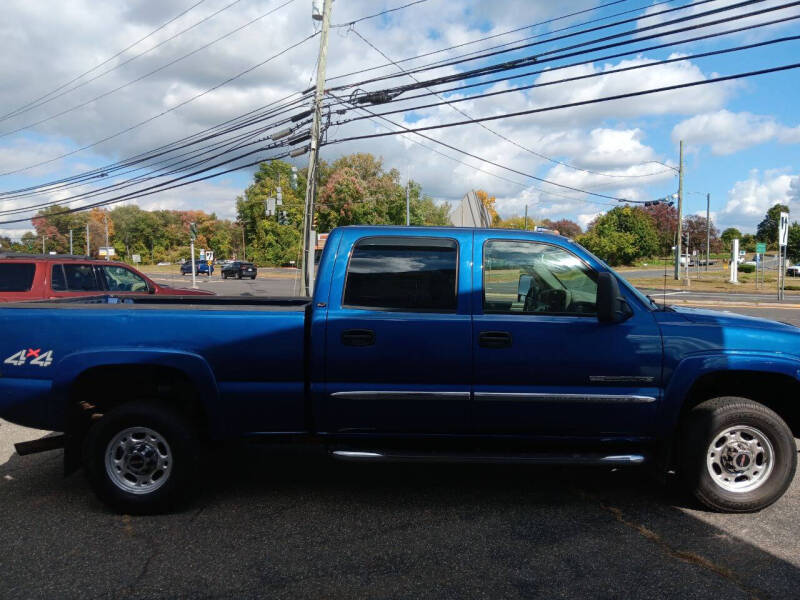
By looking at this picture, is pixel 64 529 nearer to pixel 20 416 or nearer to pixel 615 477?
pixel 20 416

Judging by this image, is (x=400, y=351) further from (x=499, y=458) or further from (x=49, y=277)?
(x=49, y=277)

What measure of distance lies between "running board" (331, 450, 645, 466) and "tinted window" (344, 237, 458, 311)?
95 centimetres

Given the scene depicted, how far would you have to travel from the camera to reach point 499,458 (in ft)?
12.3

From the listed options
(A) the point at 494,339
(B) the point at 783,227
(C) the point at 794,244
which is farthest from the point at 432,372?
(C) the point at 794,244

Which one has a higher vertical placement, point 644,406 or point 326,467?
point 644,406

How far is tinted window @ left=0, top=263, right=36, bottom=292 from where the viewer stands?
9.23 meters

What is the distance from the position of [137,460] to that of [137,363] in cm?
66

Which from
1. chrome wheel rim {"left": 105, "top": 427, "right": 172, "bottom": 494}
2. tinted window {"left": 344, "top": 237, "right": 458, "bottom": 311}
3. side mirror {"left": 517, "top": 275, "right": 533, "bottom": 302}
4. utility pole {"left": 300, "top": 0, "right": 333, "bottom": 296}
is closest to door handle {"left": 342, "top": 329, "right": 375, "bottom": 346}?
tinted window {"left": 344, "top": 237, "right": 458, "bottom": 311}

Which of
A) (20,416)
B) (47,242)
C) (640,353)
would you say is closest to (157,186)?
(20,416)

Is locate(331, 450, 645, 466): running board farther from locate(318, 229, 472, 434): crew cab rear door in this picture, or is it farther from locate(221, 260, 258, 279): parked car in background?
locate(221, 260, 258, 279): parked car in background

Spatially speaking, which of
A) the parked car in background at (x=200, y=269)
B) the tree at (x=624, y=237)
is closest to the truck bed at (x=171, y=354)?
the tree at (x=624, y=237)

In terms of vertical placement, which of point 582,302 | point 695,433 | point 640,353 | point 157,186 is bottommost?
point 695,433

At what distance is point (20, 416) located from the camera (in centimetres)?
387

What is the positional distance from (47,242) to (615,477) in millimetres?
131934
